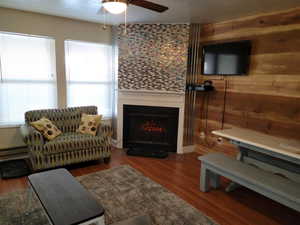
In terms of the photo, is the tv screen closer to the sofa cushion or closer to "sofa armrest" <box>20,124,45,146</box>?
the sofa cushion

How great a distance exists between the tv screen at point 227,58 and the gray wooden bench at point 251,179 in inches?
54.8

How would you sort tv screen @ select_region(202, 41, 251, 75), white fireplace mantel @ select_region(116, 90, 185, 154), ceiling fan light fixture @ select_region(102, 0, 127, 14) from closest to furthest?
ceiling fan light fixture @ select_region(102, 0, 127, 14), tv screen @ select_region(202, 41, 251, 75), white fireplace mantel @ select_region(116, 90, 185, 154)

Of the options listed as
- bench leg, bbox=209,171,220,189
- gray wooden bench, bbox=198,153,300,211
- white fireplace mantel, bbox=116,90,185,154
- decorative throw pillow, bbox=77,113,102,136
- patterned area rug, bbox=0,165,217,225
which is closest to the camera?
gray wooden bench, bbox=198,153,300,211

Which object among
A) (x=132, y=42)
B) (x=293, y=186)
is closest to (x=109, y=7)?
(x=132, y=42)

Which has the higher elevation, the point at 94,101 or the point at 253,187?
the point at 94,101

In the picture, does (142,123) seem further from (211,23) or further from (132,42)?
(211,23)

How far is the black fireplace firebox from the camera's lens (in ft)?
13.2

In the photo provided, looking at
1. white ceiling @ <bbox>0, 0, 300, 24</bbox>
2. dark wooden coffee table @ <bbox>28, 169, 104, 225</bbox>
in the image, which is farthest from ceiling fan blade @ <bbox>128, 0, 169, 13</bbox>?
dark wooden coffee table @ <bbox>28, 169, 104, 225</bbox>

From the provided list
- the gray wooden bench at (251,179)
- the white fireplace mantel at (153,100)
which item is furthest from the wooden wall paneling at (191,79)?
the gray wooden bench at (251,179)

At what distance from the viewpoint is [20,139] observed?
3588 millimetres

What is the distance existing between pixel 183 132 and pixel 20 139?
286cm

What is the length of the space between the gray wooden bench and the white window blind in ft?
8.21

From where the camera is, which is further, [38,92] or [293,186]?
[38,92]

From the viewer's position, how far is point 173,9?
2.98m
